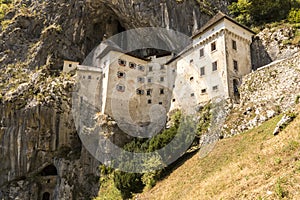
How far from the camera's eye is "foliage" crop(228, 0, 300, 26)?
141 feet

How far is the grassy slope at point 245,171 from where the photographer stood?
13422 millimetres

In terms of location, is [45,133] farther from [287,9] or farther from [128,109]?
[287,9]

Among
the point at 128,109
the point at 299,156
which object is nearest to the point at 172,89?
the point at 128,109

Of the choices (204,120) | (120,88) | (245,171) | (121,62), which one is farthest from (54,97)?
(245,171)

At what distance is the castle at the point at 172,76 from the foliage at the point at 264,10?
7527 mm

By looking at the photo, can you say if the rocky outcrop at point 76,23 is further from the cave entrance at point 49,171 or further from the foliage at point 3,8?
the cave entrance at point 49,171

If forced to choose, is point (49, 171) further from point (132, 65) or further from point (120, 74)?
point (132, 65)

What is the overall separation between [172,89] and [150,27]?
39.3ft

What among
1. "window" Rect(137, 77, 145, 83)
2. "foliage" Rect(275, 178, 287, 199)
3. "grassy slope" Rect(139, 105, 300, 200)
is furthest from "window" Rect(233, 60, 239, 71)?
"foliage" Rect(275, 178, 287, 199)

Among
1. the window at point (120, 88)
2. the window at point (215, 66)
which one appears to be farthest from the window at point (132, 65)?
the window at point (215, 66)

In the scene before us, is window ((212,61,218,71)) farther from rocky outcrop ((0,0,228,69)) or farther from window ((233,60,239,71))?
rocky outcrop ((0,0,228,69))

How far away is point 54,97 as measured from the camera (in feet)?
149

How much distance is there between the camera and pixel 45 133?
44719 millimetres

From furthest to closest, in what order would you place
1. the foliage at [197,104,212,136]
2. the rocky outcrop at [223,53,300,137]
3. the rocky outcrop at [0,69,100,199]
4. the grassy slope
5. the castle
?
the rocky outcrop at [0,69,100,199] → the castle → the foliage at [197,104,212,136] → the rocky outcrop at [223,53,300,137] → the grassy slope
